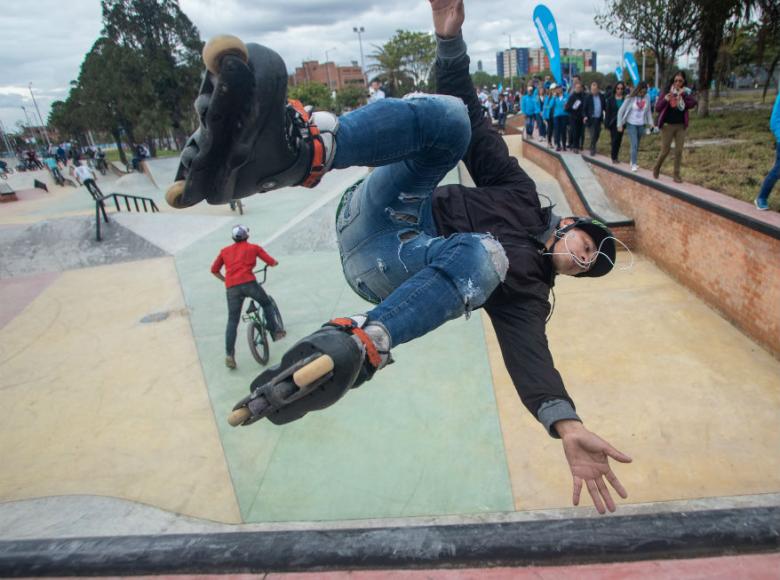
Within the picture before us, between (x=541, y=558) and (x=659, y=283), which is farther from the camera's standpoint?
(x=659, y=283)

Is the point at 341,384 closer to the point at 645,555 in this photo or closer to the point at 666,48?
the point at 645,555

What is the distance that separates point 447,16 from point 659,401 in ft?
13.6

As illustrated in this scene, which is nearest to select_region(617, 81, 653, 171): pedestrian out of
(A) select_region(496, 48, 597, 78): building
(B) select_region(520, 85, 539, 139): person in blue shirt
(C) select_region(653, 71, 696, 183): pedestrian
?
(C) select_region(653, 71, 696, 183): pedestrian

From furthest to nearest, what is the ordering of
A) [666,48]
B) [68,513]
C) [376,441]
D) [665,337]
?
[666,48]
[665,337]
[376,441]
[68,513]

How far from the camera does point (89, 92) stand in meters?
36.5

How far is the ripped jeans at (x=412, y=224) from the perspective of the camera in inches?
69.7

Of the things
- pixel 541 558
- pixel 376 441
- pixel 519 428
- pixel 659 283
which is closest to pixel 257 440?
pixel 376 441

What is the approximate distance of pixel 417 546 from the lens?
6.73 ft

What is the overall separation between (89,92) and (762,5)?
41.0 meters

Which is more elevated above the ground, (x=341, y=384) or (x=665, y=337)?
(x=341, y=384)

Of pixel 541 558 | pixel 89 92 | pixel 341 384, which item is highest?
pixel 89 92

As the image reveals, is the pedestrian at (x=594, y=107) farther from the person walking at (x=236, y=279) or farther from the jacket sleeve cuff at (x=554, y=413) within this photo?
the jacket sleeve cuff at (x=554, y=413)

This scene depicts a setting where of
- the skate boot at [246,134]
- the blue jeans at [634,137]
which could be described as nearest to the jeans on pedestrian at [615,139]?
the blue jeans at [634,137]

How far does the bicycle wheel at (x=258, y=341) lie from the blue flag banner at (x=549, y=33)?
11.2m
